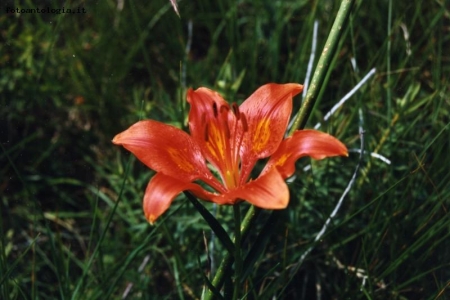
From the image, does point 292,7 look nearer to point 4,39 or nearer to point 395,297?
point 4,39

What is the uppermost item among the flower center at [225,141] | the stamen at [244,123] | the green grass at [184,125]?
the stamen at [244,123]

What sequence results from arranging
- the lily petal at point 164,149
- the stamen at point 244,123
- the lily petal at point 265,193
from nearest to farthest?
1. the lily petal at point 265,193
2. the lily petal at point 164,149
3. the stamen at point 244,123

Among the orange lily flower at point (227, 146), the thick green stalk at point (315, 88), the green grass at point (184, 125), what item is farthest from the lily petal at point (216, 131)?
the green grass at point (184, 125)

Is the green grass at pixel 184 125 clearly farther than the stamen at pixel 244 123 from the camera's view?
Yes

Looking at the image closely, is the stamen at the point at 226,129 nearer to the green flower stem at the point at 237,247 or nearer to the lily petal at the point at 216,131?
the lily petal at the point at 216,131

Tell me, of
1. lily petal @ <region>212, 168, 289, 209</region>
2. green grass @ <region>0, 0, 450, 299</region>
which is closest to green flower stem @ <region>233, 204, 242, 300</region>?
lily petal @ <region>212, 168, 289, 209</region>

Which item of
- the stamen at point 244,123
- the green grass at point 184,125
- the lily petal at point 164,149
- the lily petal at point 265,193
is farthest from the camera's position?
the green grass at point 184,125

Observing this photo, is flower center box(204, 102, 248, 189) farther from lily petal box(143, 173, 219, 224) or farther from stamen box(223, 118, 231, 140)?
lily petal box(143, 173, 219, 224)

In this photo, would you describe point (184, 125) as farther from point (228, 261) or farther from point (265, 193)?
point (265, 193)
